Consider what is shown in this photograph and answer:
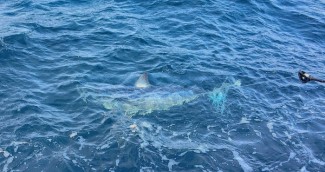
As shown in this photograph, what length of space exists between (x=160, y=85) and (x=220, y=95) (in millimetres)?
2975

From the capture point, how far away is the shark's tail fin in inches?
634

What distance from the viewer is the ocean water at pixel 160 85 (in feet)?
43.6

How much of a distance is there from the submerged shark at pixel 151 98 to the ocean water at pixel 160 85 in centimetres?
9

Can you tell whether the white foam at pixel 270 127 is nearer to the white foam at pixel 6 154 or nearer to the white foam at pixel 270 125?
the white foam at pixel 270 125

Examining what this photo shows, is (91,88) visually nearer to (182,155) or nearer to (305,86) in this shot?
(182,155)

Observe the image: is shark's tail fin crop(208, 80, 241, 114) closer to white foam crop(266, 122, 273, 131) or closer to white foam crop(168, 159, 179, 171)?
white foam crop(266, 122, 273, 131)

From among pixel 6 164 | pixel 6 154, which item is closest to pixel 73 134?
pixel 6 154

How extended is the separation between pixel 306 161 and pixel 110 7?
17.3m

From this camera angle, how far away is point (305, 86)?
1858 cm

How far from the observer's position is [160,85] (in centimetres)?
1731

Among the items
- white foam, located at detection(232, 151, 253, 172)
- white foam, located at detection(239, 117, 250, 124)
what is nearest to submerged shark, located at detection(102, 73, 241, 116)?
white foam, located at detection(239, 117, 250, 124)

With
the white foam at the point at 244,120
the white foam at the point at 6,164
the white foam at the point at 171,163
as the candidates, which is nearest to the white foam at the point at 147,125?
the white foam at the point at 171,163

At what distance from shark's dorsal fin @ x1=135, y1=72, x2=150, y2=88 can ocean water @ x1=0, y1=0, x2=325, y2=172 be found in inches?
14.9

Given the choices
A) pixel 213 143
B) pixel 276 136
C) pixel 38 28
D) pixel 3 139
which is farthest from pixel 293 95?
pixel 38 28
